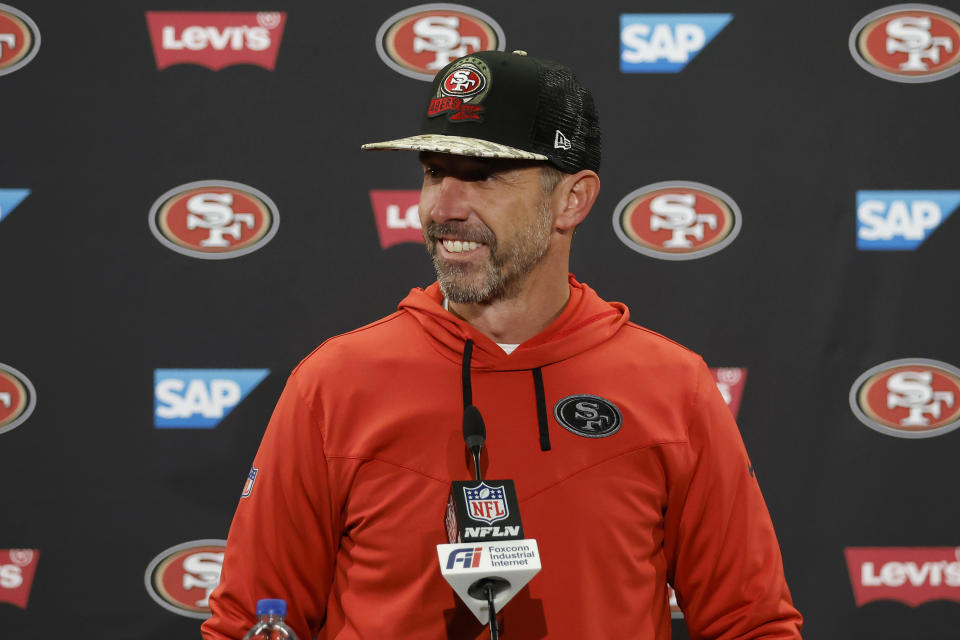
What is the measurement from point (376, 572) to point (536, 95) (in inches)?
28.0

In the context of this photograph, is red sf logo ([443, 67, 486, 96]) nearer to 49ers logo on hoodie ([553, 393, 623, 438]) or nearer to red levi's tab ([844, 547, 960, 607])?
49ers logo on hoodie ([553, 393, 623, 438])

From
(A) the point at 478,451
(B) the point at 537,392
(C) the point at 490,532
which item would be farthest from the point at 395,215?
(C) the point at 490,532

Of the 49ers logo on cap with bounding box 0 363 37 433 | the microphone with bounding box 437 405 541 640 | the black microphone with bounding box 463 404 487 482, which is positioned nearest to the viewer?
the microphone with bounding box 437 405 541 640

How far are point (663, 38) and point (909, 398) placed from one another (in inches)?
37.5

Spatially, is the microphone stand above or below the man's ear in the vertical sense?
below

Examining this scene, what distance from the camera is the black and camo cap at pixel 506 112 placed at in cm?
137

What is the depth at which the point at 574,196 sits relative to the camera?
4.91 ft

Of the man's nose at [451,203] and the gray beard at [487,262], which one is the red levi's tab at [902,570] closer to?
the gray beard at [487,262]

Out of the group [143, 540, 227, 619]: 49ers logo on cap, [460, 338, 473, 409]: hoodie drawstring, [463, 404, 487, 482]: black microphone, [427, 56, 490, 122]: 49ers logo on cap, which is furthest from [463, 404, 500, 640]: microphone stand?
[143, 540, 227, 619]: 49ers logo on cap

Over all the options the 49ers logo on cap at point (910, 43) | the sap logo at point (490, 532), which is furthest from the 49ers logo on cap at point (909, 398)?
the sap logo at point (490, 532)

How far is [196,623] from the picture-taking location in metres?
2.13

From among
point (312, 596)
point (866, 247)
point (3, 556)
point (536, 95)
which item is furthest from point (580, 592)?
point (3, 556)

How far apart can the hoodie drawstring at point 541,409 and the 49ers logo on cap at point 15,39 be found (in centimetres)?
140

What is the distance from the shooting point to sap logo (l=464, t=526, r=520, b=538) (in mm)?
1101
